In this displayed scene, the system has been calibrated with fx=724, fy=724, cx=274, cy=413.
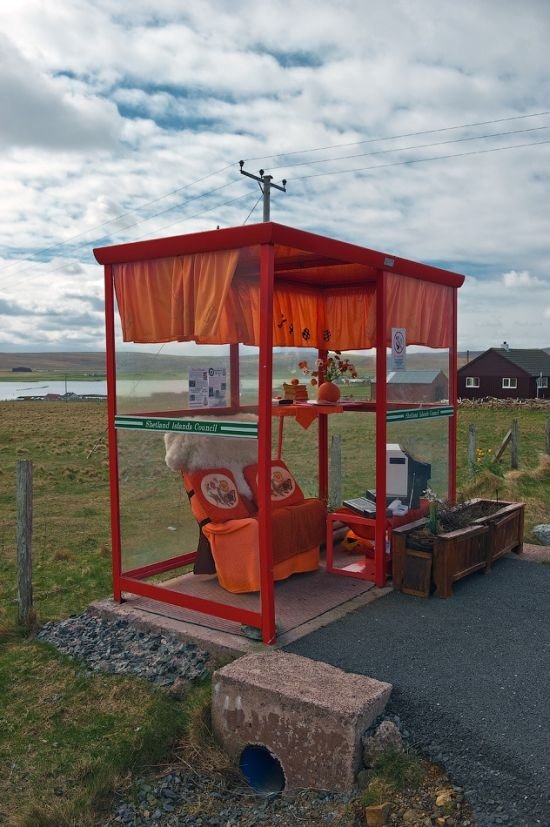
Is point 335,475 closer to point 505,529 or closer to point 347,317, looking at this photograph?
point 347,317

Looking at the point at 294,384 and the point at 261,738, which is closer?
the point at 261,738

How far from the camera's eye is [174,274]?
5.49 m

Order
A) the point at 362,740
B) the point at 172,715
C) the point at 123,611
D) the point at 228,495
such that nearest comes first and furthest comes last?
1. the point at 362,740
2. the point at 172,715
3. the point at 123,611
4. the point at 228,495

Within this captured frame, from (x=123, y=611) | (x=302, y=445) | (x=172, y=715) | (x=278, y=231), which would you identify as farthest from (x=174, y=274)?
(x=302, y=445)

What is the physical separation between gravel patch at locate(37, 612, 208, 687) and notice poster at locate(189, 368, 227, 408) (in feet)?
6.15

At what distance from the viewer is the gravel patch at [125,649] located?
4.98 metres

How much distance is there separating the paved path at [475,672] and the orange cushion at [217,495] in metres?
1.35

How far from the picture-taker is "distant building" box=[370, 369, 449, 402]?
22.0 feet

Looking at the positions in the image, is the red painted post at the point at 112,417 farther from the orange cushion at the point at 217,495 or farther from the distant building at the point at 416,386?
the distant building at the point at 416,386

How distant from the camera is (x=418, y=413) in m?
6.73

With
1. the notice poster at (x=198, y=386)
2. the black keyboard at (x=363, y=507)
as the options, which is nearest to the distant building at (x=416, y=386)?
the black keyboard at (x=363, y=507)

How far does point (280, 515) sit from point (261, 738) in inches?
93.8

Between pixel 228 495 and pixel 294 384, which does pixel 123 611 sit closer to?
pixel 228 495

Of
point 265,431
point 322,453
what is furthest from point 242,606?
point 322,453
